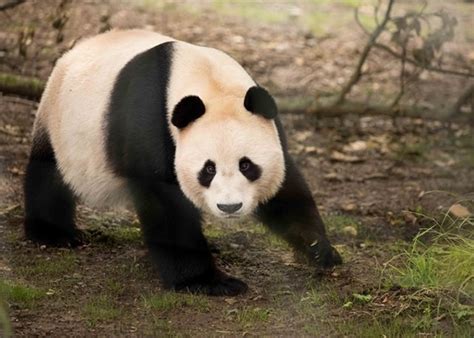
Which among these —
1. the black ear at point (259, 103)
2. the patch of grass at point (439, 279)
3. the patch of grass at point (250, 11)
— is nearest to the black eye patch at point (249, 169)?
the black ear at point (259, 103)

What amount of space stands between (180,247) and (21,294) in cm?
88

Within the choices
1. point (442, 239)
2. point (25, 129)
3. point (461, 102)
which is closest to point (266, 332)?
point (442, 239)

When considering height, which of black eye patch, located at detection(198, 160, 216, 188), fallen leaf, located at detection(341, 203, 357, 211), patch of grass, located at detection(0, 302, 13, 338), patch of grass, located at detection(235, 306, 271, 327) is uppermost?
black eye patch, located at detection(198, 160, 216, 188)

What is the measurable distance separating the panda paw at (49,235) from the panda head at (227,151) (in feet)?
4.24

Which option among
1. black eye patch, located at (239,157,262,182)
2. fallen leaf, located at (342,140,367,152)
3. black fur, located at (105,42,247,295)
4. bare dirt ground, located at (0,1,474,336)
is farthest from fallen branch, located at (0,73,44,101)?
black eye patch, located at (239,157,262,182)

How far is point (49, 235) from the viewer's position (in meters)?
5.83

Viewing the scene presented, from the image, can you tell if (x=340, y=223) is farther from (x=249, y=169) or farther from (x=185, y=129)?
(x=185, y=129)

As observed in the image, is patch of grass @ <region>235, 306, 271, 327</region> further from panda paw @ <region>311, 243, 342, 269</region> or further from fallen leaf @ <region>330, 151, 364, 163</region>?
fallen leaf @ <region>330, 151, 364, 163</region>

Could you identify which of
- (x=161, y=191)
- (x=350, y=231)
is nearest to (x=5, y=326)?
(x=161, y=191)

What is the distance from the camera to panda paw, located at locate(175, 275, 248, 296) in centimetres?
496

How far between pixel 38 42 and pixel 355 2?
12.0 feet

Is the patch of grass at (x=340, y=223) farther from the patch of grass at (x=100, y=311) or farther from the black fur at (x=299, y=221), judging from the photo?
the patch of grass at (x=100, y=311)

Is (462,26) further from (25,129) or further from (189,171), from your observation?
(189,171)

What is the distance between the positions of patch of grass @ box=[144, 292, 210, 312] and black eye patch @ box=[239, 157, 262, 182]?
27.4 inches
